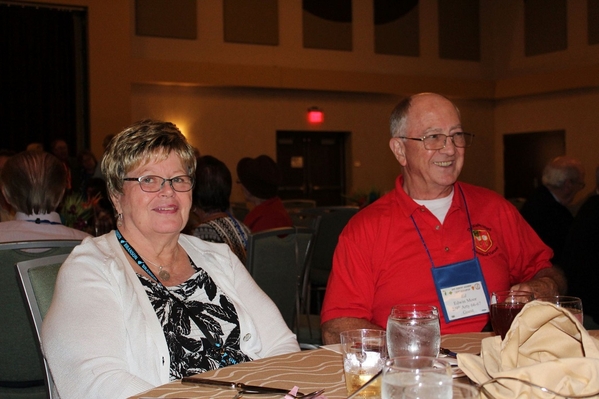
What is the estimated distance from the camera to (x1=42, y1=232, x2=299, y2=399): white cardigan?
5.48ft

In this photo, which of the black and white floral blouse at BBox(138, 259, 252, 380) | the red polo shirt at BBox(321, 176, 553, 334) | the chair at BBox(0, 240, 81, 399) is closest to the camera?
A: the black and white floral blouse at BBox(138, 259, 252, 380)

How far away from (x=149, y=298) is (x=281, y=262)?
1.52m

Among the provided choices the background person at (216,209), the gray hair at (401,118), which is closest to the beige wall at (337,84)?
the background person at (216,209)

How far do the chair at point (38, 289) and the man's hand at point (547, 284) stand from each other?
1.46 m

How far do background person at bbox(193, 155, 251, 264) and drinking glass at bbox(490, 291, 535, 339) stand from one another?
2.26m

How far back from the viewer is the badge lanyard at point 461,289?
7.87 feet

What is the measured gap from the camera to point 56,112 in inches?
437

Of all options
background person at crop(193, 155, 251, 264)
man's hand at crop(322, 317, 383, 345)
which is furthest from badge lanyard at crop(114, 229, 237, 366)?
background person at crop(193, 155, 251, 264)

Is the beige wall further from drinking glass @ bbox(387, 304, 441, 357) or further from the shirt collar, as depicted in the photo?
drinking glass @ bbox(387, 304, 441, 357)

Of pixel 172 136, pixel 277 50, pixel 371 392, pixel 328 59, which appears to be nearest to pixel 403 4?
pixel 328 59

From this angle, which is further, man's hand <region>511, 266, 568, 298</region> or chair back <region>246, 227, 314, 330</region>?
chair back <region>246, 227, 314, 330</region>

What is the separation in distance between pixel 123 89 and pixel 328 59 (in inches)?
151

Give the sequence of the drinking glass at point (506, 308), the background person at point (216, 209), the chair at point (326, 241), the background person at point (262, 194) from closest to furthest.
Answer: the drinking glass at point (506, 308) < the background person at point (216, 209) < the background person at point (262, 194) < the chair at point (326, 241)

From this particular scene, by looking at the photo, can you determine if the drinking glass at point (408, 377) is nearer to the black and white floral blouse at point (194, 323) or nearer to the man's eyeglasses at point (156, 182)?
the black and white floral blouse at point (194, 323)
